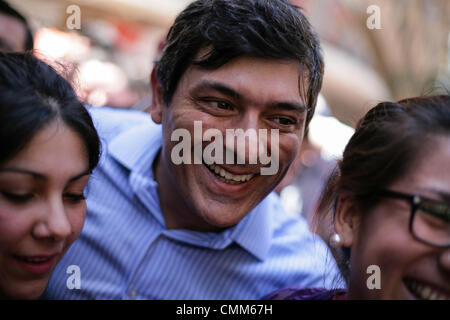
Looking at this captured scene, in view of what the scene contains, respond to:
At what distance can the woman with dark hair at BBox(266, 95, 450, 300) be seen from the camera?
1.43 meters

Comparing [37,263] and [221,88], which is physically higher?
[221,88]

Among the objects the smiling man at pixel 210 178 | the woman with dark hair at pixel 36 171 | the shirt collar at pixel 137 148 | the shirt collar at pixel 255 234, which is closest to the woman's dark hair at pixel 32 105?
the woman with dark hair at pixel 36 171

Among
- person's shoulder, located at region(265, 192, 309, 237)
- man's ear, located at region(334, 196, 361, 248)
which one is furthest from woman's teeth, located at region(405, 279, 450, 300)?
person's shoulder, located at region(265, 192, 309, 237)

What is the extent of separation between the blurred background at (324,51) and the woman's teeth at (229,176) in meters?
0.39

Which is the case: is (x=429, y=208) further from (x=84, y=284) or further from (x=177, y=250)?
(x=84, y=284)

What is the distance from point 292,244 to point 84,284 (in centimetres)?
105

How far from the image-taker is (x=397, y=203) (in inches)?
59.3

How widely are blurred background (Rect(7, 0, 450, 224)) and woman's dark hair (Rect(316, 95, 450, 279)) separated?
0.65ft

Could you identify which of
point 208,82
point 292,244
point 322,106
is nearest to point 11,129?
point 208,82

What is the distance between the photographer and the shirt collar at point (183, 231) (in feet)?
7.36

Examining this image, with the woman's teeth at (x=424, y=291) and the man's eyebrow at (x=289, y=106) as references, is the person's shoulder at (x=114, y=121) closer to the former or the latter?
the man's eyebrow at (x=289, y=106)

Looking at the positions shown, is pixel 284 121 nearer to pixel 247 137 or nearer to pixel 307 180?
pixel 247 137

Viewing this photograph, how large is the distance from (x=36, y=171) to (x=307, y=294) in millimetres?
1229

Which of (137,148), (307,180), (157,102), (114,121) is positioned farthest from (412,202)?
(307,180)
